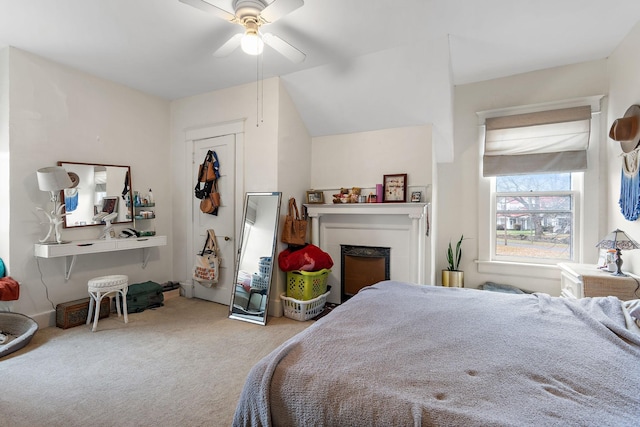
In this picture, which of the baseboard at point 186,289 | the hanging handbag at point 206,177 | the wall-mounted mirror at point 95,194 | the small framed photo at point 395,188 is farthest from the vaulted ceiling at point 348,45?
the baseboard at point 186,289

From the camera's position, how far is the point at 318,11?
7.40 ft

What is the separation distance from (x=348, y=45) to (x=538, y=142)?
2.47 metres

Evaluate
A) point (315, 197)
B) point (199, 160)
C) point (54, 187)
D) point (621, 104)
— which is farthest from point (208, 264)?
point (621, 104)

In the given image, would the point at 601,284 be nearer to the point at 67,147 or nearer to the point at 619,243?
the point at 619,243

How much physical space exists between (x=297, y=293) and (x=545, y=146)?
3.26 m

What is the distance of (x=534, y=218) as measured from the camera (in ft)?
11.9

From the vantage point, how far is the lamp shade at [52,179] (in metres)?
2.75

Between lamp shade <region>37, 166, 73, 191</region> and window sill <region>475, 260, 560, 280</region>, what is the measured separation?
459 cm

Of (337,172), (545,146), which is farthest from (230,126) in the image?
(545,146)

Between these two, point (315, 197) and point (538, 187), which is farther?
point (315, 197)

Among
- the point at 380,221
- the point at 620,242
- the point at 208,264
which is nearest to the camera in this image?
the point at 620,242

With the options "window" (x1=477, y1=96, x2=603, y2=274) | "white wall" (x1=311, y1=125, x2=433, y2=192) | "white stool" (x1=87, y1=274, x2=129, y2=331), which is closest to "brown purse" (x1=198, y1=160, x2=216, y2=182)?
"white wall" (x1=311, y1=125, x2=433, y2=192)

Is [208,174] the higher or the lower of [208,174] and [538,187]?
the higher

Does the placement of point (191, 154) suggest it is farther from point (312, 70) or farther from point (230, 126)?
point (312, 70)
